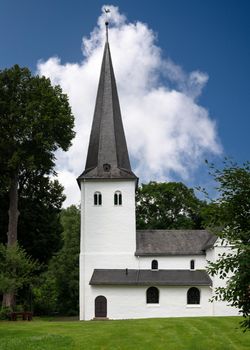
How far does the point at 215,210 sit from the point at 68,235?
4915 centimetres

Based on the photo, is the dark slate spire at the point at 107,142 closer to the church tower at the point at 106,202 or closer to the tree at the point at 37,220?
the church tower at the point at 106,202

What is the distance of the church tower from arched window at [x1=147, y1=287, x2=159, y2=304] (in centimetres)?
265

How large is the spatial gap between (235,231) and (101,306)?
28900 millimetres

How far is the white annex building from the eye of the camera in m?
36.7

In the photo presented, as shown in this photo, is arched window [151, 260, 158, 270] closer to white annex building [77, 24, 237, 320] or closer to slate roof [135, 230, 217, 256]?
white annex building [77, 24, 237, 320]

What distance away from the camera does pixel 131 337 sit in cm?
1923

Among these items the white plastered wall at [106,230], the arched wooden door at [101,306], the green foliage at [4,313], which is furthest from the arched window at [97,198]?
the green foliage at [4,313]

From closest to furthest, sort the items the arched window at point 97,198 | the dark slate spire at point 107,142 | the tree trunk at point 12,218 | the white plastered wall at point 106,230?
the tree trunk at point 12,218, the white plastered wall at point 106,230, the arched window at point 97,198, the dark slate spire at point 107,142

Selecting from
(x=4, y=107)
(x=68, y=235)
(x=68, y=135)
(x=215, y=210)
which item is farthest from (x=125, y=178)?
(x=215, y=210)

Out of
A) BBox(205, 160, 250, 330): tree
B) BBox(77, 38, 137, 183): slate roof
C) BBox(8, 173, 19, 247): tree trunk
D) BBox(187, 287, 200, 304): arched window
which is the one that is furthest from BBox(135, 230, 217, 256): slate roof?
BBox(205, 160, 250, 330): tree

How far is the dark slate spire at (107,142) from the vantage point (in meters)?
39.6

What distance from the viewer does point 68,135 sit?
38.6m

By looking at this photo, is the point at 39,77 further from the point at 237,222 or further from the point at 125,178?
the point at 237,222

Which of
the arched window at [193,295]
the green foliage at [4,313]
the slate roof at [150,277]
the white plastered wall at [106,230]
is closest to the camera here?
the green foliage at [4,313]
